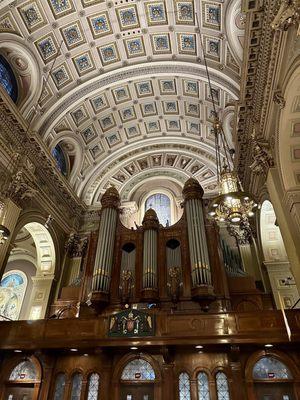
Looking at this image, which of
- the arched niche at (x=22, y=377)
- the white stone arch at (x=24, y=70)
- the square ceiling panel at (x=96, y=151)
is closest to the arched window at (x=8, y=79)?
the white stone arch at (x=24, y=70)

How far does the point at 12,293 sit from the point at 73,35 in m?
11.7

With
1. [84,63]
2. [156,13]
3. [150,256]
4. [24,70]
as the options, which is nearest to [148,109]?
[84,63]

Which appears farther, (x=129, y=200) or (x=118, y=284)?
(x=129, y=200)

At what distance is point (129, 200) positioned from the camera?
15070 millimetres

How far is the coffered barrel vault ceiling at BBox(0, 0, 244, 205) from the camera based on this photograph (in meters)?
10.4

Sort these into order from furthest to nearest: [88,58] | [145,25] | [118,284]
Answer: [88,58] → [145,25] → [118,284]

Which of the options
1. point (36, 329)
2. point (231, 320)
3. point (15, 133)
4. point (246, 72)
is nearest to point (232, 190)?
point (231, 320)

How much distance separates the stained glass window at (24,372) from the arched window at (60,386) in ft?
2.10

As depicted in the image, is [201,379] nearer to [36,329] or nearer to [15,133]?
[36,329]

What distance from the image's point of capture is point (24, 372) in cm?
828

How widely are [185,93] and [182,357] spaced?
10382 millimetres

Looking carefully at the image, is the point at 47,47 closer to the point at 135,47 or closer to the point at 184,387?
the point at 135,47

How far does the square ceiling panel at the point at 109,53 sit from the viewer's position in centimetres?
1184

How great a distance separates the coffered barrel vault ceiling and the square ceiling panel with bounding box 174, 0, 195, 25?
0.03 m
